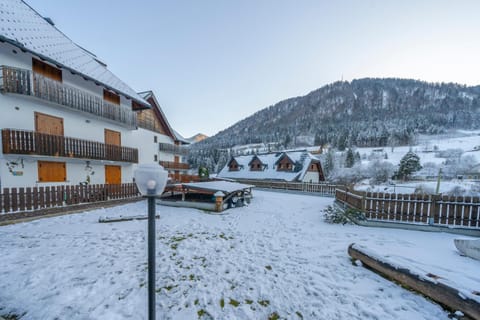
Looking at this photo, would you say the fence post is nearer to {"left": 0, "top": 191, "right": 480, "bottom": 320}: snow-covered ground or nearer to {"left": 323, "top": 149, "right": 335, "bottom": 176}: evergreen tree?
{"left": 0, "top": 191, "right": 480, "bottom": 320}: snow-covered ground

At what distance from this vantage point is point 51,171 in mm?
11000

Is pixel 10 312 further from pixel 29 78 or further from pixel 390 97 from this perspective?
pixel 390 97

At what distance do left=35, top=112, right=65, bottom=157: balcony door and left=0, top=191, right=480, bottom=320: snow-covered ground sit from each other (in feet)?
18.6

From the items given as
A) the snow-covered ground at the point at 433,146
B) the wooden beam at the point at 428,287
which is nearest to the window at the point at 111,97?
the wooden beam at the point at 428,287

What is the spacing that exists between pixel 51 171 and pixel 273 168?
22.7m

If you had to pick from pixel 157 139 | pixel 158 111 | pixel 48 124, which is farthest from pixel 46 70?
pixel 157 139

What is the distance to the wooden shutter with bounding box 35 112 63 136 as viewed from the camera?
409 inches

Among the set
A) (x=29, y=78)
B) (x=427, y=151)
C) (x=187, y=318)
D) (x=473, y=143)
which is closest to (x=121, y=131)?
(x=29, y=78)

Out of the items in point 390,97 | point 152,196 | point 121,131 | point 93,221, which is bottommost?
point 93,221

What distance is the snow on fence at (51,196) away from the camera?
721 centimetres

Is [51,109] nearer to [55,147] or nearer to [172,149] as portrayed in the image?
[55,147]

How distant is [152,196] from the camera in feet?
6.23

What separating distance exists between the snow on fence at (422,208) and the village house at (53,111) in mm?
15845

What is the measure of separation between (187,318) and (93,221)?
683 cm
